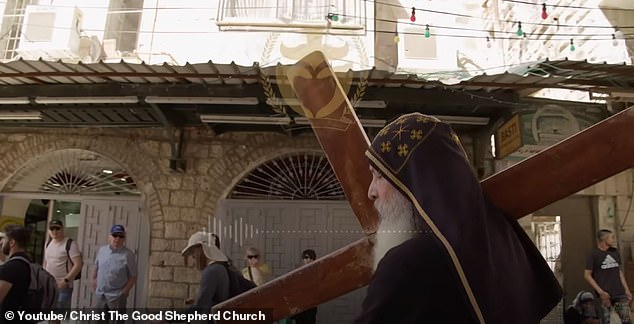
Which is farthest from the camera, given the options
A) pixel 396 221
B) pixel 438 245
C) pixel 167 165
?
pixel 167 165

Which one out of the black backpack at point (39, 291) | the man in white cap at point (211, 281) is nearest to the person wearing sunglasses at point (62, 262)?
the black backpack at point (39, 291)

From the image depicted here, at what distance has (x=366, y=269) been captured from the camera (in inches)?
58.1

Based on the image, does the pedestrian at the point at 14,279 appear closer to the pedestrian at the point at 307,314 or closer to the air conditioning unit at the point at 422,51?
the pedestrian at the point at 307,314

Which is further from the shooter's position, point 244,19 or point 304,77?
point 244,19

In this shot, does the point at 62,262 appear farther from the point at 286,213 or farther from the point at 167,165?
the point at 286,213

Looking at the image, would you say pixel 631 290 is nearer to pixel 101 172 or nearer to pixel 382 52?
pixel 382 52

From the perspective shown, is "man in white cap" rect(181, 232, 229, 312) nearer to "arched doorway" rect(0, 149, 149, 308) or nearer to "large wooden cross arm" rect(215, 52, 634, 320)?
"large wooden cross arm" rect(215, 52, 634, 320)

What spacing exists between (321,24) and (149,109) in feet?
7.89

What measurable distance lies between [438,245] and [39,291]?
3.07 m

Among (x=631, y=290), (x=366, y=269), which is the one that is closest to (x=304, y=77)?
(x=366, y=269)

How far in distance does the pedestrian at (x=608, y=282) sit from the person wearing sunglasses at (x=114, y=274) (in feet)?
16.4

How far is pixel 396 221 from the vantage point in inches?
47.7

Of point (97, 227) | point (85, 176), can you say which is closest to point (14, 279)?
point (97, 227)

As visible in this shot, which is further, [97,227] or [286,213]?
[97,227]
